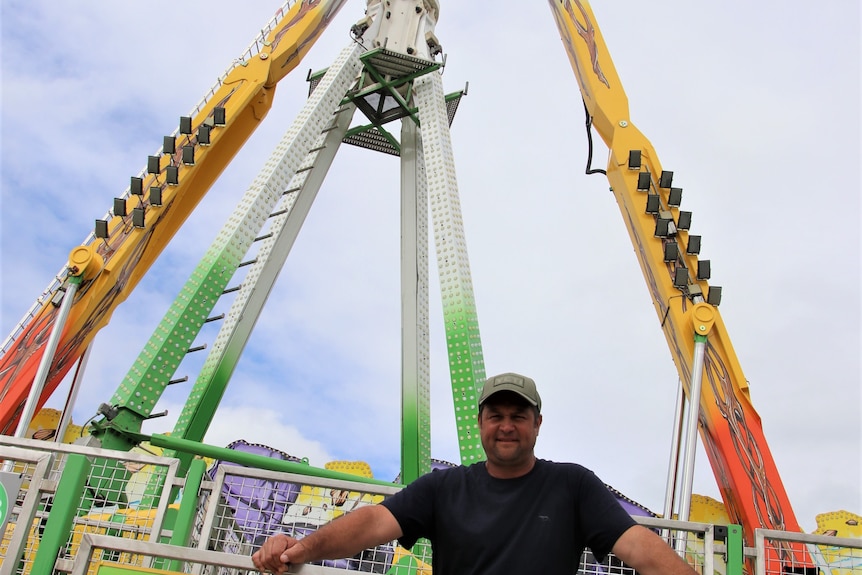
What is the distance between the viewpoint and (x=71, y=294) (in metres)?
8.04

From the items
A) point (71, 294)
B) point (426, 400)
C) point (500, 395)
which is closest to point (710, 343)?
point (426, 400)

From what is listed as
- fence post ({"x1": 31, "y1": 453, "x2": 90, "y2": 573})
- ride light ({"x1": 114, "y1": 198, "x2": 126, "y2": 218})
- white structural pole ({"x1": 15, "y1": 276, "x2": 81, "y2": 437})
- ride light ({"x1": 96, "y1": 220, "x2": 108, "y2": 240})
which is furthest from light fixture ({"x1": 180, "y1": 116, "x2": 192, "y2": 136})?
fence post ({"x1": 31, "y1": 453, "x2": 90, "y2": 573})

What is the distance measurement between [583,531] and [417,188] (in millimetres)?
11071

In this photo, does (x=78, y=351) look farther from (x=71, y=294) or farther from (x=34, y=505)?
(x=34, y=505)

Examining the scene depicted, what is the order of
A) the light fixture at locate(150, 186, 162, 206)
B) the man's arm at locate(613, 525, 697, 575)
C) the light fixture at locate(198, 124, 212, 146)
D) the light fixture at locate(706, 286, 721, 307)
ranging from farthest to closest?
the light fixture at locate(198, 124, 212, 146), the light fixture at locate(150, 186, 162, 206), the light fixture at locate(706, 286, 721, 307), the man's arm at locate(613, 525, 697, 575)

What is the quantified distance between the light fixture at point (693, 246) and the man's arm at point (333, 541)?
643cm

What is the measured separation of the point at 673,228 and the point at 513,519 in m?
6.57

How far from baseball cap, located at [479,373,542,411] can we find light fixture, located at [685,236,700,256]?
6149 mm

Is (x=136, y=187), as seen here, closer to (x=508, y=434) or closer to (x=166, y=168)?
(x=166, y=168)

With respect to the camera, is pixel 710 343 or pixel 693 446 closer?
pixel 693 446

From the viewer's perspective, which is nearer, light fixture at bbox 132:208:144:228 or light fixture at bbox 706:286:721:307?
light fixture at bbox 706:286:721:307

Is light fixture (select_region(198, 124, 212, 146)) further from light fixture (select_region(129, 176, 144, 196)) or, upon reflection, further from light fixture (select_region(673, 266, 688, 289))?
light fixture (select_region(673, 266, 688, 289))

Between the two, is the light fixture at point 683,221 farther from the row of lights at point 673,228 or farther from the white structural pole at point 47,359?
the white structural pole at point 47,359

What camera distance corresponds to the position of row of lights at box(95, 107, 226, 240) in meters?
9.02
